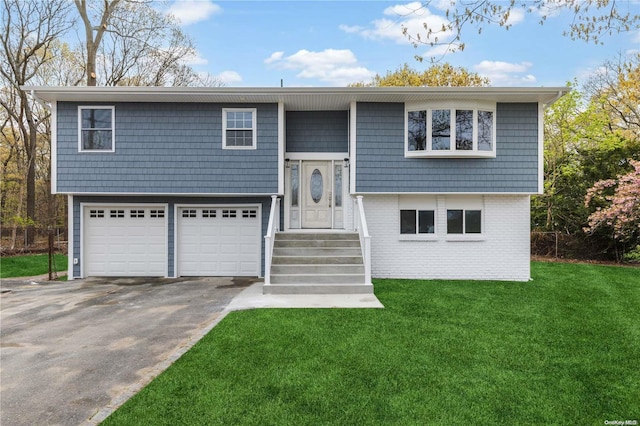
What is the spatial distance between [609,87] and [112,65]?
87.9 feet

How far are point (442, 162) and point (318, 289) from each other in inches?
188

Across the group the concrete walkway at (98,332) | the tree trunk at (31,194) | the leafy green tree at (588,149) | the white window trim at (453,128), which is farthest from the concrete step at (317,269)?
the tree trunk at (31,194)

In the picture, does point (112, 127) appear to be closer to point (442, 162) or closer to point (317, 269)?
point (317, 269)

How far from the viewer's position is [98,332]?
575 centimetres

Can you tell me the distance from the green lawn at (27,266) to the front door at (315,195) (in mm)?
8559

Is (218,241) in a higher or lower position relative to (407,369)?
higher

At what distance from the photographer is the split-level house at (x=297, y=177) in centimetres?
967

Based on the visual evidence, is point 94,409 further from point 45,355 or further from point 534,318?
point 534,318

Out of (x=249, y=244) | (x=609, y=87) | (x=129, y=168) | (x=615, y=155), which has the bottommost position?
(x=249, y=244)

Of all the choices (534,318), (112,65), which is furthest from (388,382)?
(112,65)

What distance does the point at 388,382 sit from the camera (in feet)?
12.8

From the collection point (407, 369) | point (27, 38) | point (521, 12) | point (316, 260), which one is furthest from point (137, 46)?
point (407, 369)

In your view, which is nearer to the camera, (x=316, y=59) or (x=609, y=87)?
(x=316, y=59)

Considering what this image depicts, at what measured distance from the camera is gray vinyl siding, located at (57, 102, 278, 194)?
32.4 ft
